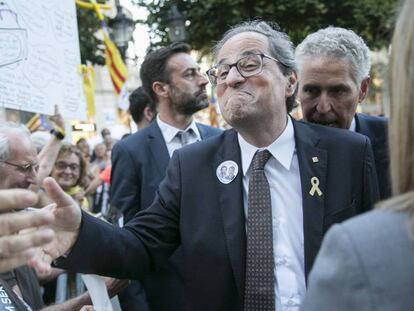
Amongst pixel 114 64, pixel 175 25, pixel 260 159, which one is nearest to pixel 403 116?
pixel 260 159

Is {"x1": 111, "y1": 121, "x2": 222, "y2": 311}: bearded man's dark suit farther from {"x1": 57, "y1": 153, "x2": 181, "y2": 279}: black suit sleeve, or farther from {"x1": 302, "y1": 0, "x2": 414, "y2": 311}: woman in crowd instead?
{"x1": 302, "y1": 0, "x2": 414, "y2": 311}: woman in crowd

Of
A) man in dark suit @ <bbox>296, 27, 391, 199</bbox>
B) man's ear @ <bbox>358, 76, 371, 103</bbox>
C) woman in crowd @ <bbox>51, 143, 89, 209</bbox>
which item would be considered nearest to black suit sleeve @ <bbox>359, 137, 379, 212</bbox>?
man in dark suit @ <bbox>296, 27, 391, 199</bbox>

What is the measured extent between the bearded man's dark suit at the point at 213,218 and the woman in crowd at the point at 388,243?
4.04 feet

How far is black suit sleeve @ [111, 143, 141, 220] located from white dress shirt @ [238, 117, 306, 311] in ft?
4.33

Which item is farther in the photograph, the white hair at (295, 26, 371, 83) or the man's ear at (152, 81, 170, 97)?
the man's ear at (152, 81, 170, 97)

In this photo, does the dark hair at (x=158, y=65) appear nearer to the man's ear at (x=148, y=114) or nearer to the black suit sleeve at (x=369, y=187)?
the man's ear at (x=148, y=114)

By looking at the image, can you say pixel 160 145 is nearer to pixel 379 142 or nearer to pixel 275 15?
pixel 379 142

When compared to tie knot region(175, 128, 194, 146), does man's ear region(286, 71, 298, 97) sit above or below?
above

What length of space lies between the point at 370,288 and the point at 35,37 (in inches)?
106

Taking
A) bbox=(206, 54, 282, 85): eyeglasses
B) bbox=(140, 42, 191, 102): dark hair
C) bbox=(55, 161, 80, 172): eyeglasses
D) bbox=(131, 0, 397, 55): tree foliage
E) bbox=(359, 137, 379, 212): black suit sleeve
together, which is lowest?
bbox=(359, 137, 379, 212): black suit sleeve

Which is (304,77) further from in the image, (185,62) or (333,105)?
(185,62)

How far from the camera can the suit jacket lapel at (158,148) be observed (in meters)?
3.95

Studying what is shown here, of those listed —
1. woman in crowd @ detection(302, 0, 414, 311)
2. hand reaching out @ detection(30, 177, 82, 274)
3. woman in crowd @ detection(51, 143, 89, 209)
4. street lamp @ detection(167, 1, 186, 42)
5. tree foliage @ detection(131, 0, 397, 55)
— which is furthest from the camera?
tree foliage @ detection(131, 0, 397, 55)

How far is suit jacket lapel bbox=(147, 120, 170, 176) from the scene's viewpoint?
3.95 metres
